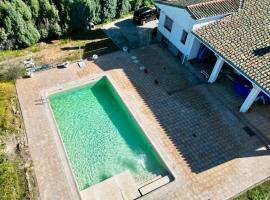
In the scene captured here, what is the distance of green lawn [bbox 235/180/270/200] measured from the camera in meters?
17.2

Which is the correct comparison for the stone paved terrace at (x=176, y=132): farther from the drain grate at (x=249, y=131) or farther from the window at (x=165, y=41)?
the window at (x=165, y=41)

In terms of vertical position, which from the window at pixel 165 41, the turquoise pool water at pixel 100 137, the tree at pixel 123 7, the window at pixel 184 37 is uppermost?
the window at pixel 184 37

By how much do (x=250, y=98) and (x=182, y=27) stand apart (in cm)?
883

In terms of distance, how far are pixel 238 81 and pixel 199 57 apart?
→ 14.6 feet

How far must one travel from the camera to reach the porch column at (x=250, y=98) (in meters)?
20.4

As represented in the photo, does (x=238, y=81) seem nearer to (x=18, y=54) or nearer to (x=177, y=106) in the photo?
(x=177, y=106)

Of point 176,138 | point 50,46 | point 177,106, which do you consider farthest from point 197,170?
point 50,46

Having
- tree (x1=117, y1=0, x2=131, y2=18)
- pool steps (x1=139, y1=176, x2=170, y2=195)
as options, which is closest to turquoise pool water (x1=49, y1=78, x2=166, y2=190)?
pool steps (x1=139, y1=176, x2=170, y2=195)

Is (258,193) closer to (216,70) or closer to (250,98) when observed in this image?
(250,98)

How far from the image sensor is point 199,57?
26.5 meters

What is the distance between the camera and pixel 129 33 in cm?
3003

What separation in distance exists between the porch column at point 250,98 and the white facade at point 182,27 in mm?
7091

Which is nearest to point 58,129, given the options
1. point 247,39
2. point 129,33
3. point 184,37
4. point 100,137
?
point 100,137

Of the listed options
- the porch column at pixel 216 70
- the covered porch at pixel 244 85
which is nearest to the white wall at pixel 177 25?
the covered porch at pixel 244 85
